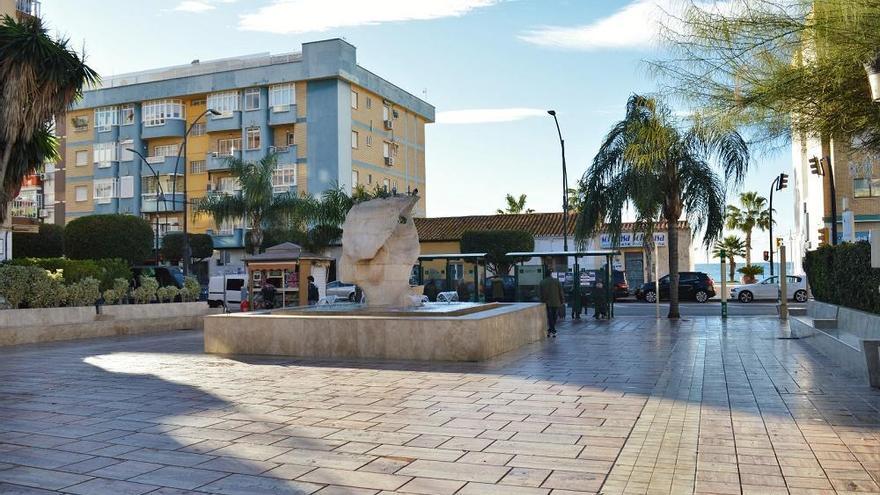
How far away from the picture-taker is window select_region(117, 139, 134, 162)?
54.6 metres

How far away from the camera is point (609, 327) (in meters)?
20.1

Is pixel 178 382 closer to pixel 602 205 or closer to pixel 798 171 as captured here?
pixel 602 205

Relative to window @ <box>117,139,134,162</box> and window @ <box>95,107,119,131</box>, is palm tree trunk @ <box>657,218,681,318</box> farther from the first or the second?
window @ <box>95,107,119,131</box>

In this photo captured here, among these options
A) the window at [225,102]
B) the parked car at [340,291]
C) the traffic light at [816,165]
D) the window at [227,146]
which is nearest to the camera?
the traffic light at [816,165]

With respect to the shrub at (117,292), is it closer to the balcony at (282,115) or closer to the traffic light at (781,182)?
the balcony at (282,115)

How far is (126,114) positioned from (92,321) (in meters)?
40.5

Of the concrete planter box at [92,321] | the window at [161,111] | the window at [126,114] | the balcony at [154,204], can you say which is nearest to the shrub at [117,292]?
the concrete planter box at [92,321]

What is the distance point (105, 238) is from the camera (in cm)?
3681

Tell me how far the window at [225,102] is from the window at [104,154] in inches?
351

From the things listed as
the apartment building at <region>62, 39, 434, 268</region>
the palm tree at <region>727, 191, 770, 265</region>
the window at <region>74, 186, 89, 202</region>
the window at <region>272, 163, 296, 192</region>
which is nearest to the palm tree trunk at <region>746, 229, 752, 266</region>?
the palm tree at <region>727, 191, 770, 265</region>

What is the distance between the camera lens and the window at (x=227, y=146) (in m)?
51.9

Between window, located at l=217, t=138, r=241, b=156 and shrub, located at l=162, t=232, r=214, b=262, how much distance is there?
21.3 feet

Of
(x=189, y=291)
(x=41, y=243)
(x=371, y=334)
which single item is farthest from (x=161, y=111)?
(x=371, y=334)

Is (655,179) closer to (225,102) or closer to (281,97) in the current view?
(281,97)
